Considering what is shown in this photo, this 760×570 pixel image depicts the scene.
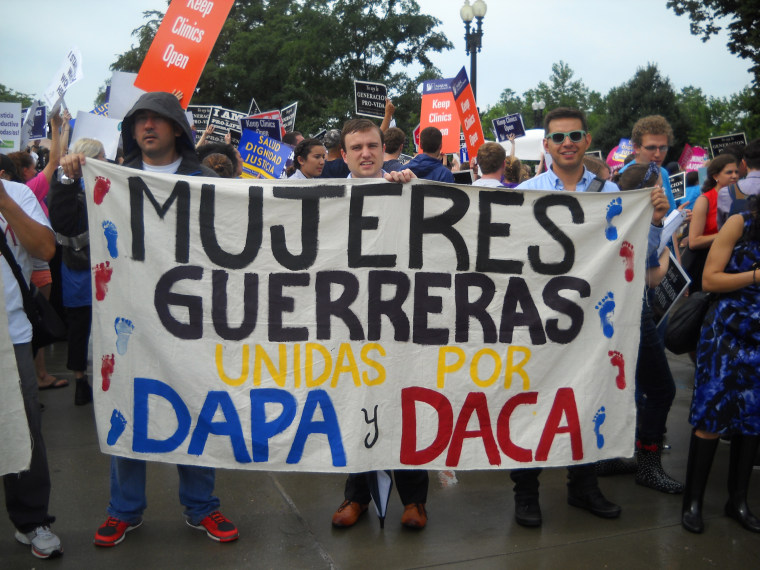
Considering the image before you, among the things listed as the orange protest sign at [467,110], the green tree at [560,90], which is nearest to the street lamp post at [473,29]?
the orange protest sign at [467,110]

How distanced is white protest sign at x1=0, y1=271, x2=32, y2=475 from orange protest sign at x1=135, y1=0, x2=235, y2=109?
119 inches

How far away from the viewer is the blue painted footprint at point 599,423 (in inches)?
133

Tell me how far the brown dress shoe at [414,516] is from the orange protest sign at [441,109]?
738 centimetres

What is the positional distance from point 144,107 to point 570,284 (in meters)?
2.07

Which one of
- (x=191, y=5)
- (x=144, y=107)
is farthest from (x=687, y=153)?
(x=144, y=107)

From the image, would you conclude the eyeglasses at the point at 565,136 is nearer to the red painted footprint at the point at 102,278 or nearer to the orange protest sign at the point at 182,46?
the red painted footprint at the point at 102,278

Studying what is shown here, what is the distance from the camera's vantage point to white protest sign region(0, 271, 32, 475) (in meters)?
2.96

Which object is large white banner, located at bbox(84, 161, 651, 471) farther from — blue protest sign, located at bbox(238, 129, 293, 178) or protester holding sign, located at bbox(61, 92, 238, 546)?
blue protest sign, located at bbox(238, 129, 293, 178)

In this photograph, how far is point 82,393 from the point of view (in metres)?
5.63

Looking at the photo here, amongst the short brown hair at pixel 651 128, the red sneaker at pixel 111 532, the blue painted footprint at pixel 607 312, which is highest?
the short brown hair at pixel 651 128

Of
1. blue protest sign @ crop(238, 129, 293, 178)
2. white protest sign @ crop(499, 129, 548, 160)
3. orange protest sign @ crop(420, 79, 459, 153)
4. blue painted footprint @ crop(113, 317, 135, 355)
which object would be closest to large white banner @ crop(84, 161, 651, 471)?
blue painted footprint @ crop(113, 317, 135, 355)

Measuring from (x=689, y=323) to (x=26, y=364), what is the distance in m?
3.08

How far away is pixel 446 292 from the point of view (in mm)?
3336

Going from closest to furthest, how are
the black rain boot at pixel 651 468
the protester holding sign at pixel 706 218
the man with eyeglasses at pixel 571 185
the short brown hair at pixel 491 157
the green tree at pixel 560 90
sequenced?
the man with eyeglasses at pixel 571 185 → the black rain boot at pixel 651 468 → the protester holding sign at pixel 706 218 → the short brown hair at pixel 491 157 → the green tree at pixel 560 90
